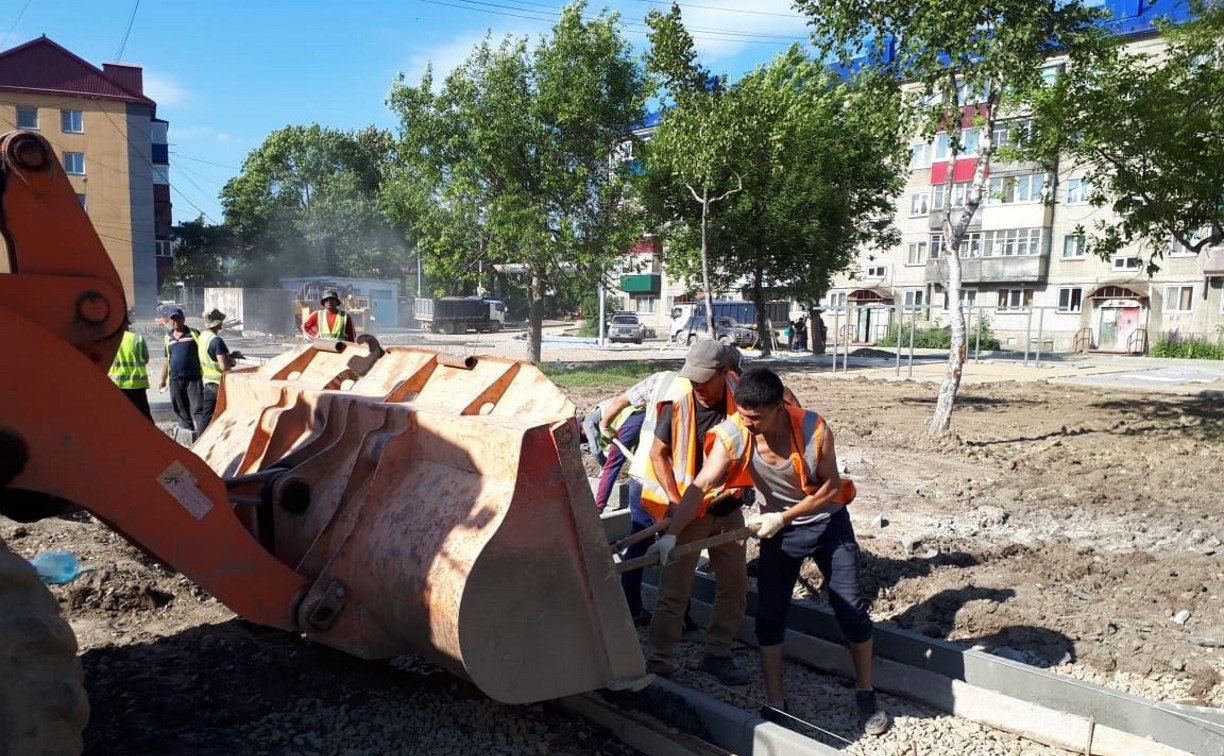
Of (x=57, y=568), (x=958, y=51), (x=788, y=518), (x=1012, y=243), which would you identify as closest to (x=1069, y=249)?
(x=1012, y=243)

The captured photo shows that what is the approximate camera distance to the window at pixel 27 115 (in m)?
41.2

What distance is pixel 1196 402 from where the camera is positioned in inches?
628

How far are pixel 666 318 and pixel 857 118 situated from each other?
43141 millimetres

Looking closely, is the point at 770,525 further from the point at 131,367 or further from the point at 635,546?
the point at 131,367

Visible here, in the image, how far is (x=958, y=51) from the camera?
10.3 m

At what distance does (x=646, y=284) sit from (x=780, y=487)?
52.3 metres

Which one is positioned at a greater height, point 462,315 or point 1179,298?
point 1179,298

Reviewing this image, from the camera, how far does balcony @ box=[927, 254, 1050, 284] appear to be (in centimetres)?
4078

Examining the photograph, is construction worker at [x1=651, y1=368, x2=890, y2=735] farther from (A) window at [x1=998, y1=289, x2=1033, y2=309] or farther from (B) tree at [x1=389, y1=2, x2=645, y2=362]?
(A) window at [x1=998, y1=289, x2=1033, y2=309]

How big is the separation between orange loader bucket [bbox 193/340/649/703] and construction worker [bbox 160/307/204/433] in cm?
594

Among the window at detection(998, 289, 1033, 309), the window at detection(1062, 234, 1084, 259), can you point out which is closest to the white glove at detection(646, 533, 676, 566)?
the window at detection(1062, 234, 1084, 259)

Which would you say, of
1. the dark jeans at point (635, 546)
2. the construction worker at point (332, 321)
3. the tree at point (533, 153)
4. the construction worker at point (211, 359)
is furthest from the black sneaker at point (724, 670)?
the tree at point (533, 153)

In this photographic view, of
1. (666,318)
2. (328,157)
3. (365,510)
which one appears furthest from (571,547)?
(328,157)

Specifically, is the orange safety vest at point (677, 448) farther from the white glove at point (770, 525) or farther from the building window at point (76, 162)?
the building window at point (76, 162)
